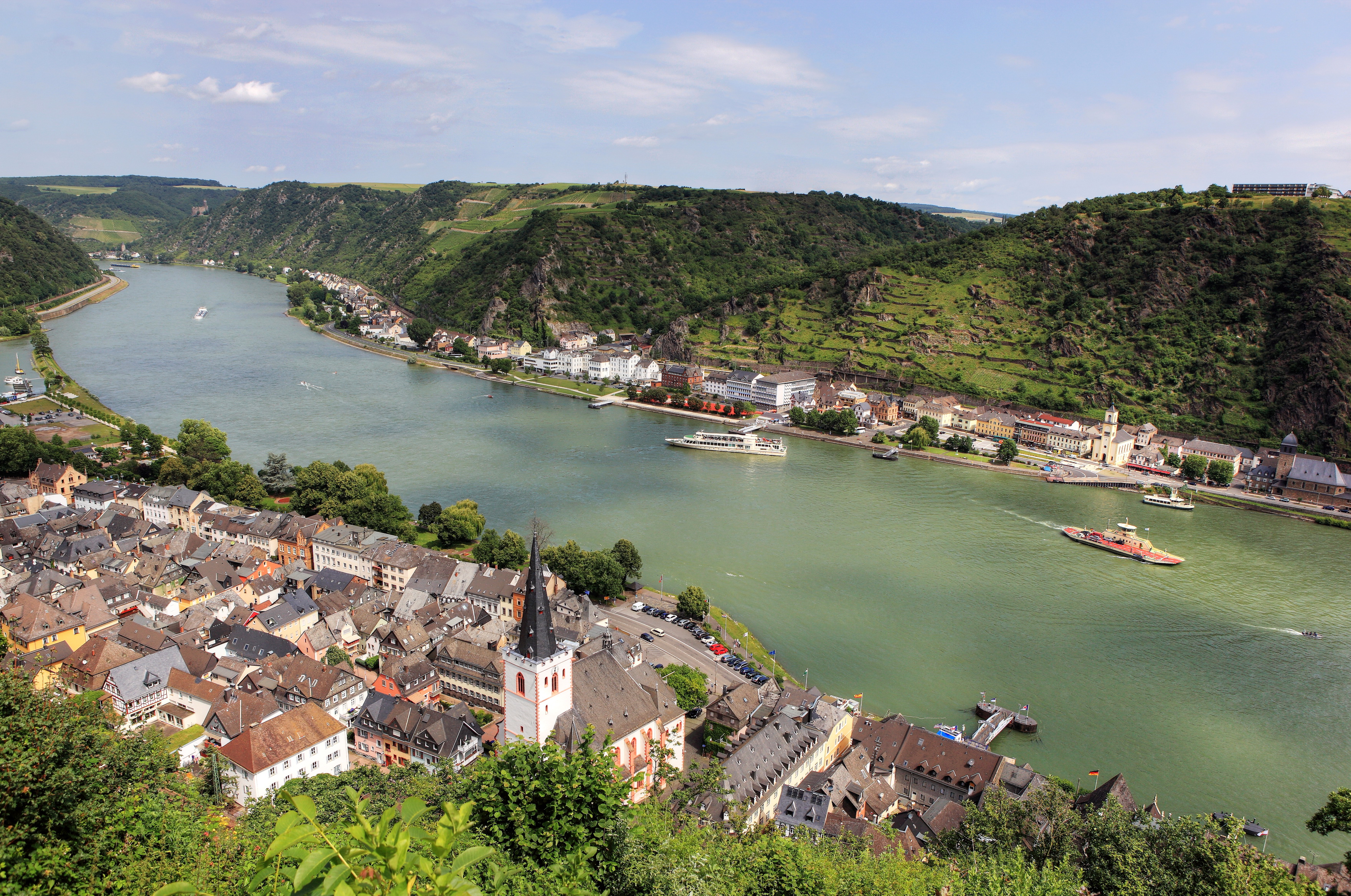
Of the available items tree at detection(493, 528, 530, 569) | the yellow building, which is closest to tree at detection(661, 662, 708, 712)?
tree at detection(493, 528, 530, 569)

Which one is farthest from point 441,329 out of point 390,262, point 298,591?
point 298,591

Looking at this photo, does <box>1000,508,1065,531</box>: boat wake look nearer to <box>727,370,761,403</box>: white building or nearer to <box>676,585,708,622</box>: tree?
<box>676,585,708,622</box>: tree

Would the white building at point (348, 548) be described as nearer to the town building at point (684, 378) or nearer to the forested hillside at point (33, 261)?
the town building at point (684, 378)

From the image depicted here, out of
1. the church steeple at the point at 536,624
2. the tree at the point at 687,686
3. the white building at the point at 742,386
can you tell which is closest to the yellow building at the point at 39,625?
the church steeple at the point at 536,624

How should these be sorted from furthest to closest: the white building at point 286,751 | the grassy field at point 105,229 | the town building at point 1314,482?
the grassy field at point 105,229 < the town building at point 1314,482 < the white building at point 286,751

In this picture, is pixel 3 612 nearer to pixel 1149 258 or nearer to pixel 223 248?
pixel 1149 258
